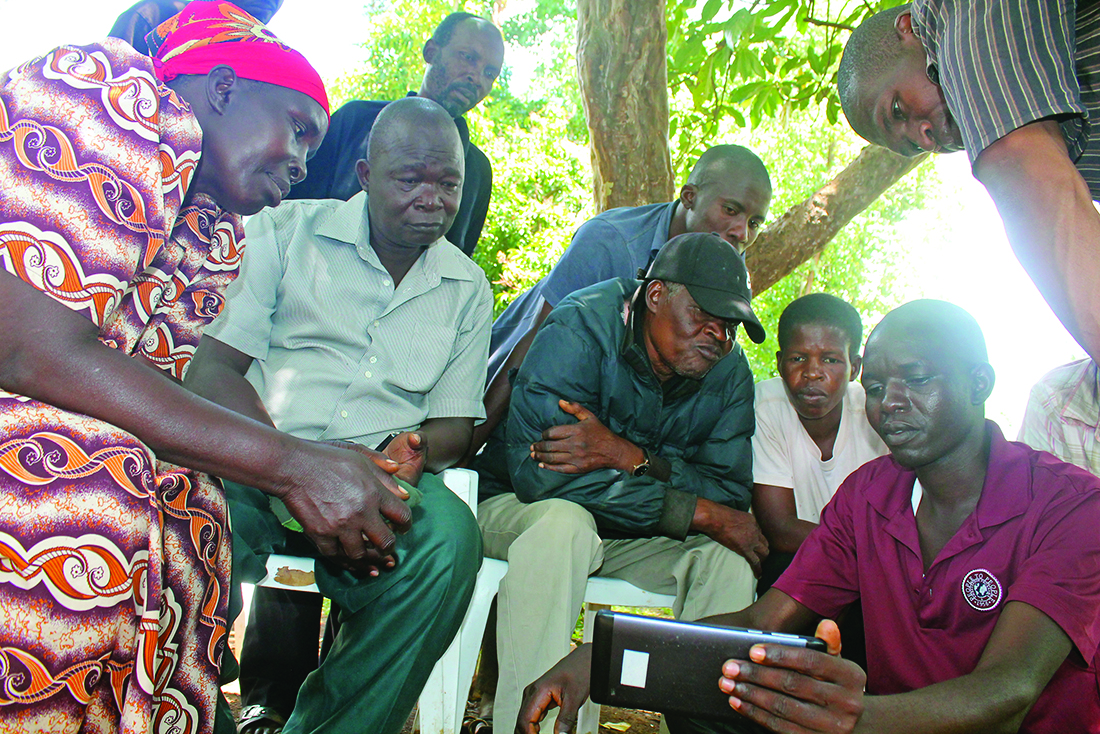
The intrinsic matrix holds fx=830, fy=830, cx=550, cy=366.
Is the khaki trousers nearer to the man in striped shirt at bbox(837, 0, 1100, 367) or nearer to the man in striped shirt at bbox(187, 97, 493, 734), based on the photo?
the man in striped shirt at bbox(187, 97, 493, 734)

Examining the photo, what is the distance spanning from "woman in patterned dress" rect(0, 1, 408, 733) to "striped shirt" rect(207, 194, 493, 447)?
99 cm

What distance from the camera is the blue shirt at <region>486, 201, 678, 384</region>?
387cm

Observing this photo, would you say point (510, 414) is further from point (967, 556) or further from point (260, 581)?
point (967, 556)

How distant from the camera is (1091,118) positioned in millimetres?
1691

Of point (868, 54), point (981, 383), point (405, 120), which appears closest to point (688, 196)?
point (405, 120)

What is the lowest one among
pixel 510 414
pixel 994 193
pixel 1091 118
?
pixel 510 414

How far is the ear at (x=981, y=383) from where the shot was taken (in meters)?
2.29

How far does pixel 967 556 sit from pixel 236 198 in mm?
1955

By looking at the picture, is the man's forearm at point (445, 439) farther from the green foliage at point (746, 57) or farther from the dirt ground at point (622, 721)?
the green foliage at point (746, 57)

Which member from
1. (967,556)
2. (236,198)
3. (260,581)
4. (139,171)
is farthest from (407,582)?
(967,556)

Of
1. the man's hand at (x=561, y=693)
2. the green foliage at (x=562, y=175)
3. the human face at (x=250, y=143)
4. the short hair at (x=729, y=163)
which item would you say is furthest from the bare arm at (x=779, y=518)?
the green foliage at (x=562, y=175)

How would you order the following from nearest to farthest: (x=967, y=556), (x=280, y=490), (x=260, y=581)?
1. (x=280, y=490)
2. (x=967, y=556)
3. (x=260, y=581)

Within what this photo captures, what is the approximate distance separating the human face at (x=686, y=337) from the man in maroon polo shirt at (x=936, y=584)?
0.75 meters

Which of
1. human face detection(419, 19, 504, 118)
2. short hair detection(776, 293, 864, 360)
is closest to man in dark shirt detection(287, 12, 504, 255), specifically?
human face detection(419, 19, 504, 118)
